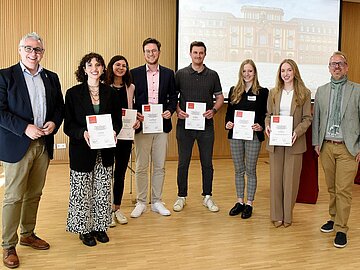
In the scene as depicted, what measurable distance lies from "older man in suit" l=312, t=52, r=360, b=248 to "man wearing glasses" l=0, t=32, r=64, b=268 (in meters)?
2.15

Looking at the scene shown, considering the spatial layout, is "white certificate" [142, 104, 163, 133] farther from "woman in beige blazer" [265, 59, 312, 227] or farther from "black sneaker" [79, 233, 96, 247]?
"black sneaker" [79, 233, 96, 247]

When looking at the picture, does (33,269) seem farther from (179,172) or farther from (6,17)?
(6,17)

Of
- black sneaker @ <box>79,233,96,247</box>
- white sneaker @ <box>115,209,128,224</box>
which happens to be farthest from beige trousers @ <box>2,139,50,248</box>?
white sneaker @ <box>115,209,128,224</box>

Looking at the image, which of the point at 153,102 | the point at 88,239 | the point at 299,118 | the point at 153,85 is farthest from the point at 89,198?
the point at 299,118

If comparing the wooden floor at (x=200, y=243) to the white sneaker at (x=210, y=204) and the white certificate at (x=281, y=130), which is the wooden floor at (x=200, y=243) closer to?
the white sneaker at (x=210, y=204)

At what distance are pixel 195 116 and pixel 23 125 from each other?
1.81 meters

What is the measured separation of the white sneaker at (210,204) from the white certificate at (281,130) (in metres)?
1.05

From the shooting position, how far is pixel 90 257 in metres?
3.16

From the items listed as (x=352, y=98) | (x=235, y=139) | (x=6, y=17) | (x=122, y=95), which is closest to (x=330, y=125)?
(x=352, y=98)

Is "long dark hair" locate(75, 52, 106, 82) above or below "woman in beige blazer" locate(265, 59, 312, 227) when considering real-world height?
above

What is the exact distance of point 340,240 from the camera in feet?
11.4

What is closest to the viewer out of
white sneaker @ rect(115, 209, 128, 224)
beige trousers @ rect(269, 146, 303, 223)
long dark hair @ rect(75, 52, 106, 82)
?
long dark hair @ rect(75, 52, 106, 82)

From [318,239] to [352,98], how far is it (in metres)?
1.25

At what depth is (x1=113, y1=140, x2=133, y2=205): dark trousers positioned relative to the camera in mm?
3850
